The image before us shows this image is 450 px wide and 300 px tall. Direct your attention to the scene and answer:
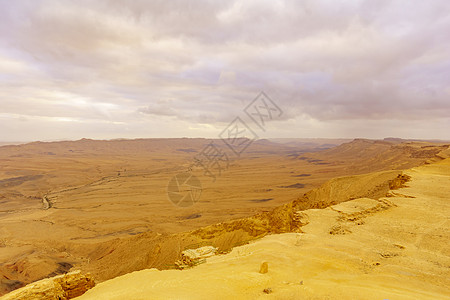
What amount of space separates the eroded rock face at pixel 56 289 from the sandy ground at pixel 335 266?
37 centimetres

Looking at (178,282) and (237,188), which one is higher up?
(178,282)

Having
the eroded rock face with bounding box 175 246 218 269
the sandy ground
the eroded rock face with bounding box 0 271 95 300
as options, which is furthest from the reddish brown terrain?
the eroded rock face with bounding box 0 271 95 300

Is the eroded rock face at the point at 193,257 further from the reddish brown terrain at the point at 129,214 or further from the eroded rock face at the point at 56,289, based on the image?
the reddish brown terrain at the point at 129,214

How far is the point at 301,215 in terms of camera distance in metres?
12.7

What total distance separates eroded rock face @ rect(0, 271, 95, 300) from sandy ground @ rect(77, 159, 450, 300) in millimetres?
368

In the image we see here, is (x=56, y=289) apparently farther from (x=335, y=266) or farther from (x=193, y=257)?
(x=335, y=266)

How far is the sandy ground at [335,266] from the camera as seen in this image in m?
5.46

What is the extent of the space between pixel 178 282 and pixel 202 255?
3.86 m

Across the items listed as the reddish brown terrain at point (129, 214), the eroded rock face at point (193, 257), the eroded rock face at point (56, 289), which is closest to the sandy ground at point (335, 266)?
the eroded rock face at point (56, 289)

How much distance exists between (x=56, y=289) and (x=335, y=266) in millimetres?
7757

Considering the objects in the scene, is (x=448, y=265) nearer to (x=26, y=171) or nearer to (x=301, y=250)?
(x=301, y=250)

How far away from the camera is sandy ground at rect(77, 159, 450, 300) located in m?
5.46

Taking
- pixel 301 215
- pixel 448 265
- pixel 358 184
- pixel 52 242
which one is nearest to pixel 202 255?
pixel 301 215

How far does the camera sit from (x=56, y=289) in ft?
20.5
